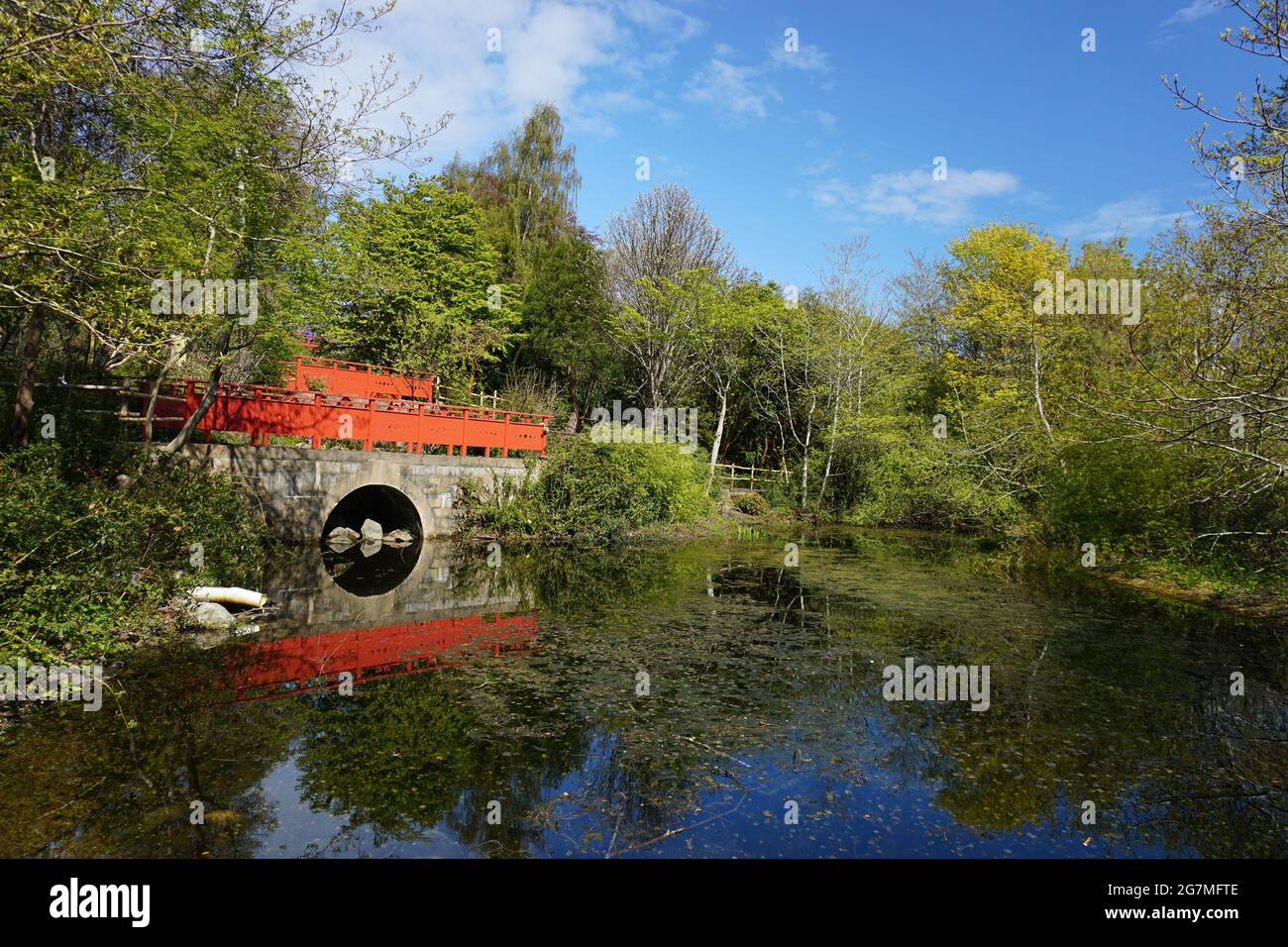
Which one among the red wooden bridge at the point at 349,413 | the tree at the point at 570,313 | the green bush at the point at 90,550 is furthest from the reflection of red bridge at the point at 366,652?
the tree at the point at 570,313

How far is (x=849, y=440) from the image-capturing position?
2905 centimetres

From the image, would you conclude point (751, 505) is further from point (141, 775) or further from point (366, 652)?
point (141, 775)

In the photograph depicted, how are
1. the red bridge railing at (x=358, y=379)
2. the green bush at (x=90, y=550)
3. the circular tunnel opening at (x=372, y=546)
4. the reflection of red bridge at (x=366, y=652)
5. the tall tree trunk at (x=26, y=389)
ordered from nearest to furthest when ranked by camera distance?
the green bush at (x=90, y=550) < the reflection of red bridge at (x=366, y=652) < the tall tree trunk at (x=26, y=389) < the circular tunnel opening at (x=372, y=546) < the red bridge railing at (x=358, y=379)

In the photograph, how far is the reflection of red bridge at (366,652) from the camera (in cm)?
701

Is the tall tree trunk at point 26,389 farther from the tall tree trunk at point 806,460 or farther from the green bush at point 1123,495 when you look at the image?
the tall tree trunk at point 806,460

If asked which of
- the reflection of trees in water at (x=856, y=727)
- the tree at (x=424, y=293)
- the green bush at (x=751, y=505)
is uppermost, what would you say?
the tree at (x=424, y=293)

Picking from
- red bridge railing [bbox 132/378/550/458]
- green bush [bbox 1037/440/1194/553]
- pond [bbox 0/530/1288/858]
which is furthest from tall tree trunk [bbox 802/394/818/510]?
pond [bbox 0/530/1288/858]

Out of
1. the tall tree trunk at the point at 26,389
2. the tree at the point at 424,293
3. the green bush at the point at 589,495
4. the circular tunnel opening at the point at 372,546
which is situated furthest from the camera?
the tree at the point at 424,293

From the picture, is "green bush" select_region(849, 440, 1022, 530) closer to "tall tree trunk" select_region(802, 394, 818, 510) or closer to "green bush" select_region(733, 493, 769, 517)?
"tall tree trunk" select_region(802, 394, 818, 510)

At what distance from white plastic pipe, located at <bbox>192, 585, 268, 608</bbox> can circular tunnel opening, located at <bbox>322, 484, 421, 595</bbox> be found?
6.92ft

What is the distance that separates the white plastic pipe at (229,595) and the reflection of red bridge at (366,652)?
4.84 ft

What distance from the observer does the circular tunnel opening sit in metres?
13.0

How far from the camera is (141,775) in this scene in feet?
15.7

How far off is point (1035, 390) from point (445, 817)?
21.9m
